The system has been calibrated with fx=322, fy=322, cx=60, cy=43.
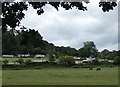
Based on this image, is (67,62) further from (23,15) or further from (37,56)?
(23,15)

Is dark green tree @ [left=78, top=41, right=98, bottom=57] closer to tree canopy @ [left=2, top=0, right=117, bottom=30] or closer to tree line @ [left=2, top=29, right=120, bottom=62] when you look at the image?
tree line @ [left=2, top=29, right=120, bottom=62]

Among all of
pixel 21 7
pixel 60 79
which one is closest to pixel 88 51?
pixel 60 79

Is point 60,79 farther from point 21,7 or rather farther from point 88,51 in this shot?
point 88,51

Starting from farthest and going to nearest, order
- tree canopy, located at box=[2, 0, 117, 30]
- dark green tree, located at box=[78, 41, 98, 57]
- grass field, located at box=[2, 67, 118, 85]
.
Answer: dark green tree, located at box=[78, 41, 98, 57]
grass field, located at box=[2, 67, 118, 85]
tree canopy, located at box=[2, 0, 117, 30]

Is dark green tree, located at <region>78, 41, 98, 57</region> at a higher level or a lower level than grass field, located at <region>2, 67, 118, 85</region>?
higher

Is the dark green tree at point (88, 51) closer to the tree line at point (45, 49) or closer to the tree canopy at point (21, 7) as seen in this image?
the tree line at point (45, 49)

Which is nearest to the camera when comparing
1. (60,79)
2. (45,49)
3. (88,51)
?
(60,79)

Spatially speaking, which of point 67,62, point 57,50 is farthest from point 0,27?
point 57,50

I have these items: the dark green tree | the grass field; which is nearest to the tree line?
the dark green tree

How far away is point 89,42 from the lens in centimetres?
16275

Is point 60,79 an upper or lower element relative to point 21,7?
lower

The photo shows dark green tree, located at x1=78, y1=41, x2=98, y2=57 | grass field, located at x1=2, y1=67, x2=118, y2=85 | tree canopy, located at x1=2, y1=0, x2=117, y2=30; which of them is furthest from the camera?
dark green tree, located at x1=78, y1=41, x2=98, y2=57

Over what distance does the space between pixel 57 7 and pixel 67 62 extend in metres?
82.1

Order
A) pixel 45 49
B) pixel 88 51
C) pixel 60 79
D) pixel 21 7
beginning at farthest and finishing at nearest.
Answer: pixel 88 51
pixel 45 49
pixel 60 79
pixel 21 7
